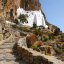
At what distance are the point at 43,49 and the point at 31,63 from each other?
6027 millimetres

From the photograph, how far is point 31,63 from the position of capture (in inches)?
505

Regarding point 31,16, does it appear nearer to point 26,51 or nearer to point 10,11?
point 10,11

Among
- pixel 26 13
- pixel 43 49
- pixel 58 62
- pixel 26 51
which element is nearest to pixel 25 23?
pixel 26 13

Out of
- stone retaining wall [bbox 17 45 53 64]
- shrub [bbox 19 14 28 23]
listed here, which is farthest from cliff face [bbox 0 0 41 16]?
stone retaining wall [bbox 17 45 53 64]

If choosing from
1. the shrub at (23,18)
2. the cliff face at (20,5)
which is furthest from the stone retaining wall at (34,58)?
the shrub at (23,18)

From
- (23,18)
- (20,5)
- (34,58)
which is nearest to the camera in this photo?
(34,58)

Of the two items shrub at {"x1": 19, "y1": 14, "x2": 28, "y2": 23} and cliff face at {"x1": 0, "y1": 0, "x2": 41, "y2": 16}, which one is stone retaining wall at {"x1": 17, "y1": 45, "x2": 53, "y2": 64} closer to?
cliff face at {"x1": 0, "y1": 0, "x2": 41, "y2": 16}

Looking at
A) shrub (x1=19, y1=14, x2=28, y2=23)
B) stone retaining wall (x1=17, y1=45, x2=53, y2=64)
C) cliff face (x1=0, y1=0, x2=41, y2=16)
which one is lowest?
stone retaining wall (x1=17, y1=45, x2=53, y2=64)

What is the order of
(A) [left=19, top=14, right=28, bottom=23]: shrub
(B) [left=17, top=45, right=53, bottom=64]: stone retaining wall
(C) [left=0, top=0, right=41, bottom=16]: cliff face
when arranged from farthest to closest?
(C) [left=0, top=0, right=41, bottom=16]: cliff face → (A) [left=19, top=14, right=28, bottom=23]: shrub → (B) [left=17, top=45, right=53, bottom=64]: stone retaining wall

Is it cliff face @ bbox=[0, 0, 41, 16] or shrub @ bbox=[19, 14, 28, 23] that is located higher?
cliff face @ bbox=[0, 0, 41, 16]

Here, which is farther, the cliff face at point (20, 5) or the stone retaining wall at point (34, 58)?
the cliff face at point (20, 5)

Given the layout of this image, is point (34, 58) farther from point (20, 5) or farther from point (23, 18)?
point (20, 5)

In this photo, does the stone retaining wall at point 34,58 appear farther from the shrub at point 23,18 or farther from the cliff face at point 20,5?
Result: the shrub at point 23,18

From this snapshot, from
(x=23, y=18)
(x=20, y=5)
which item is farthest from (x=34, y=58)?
(x=20, y=5)
